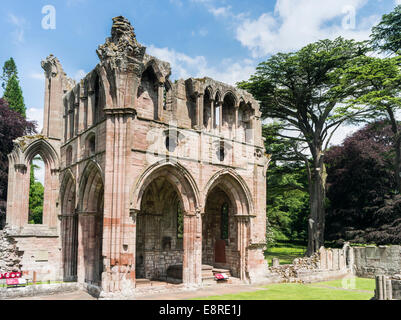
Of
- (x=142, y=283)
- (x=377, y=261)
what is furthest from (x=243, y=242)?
(x=377, y=261)

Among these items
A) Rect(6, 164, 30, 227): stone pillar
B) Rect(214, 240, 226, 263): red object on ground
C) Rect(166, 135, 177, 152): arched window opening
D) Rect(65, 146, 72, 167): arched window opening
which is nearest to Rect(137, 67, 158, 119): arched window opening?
Rect(166, 135, 177, 152): arched window opening

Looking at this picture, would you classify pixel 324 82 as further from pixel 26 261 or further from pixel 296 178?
pixel 26 261

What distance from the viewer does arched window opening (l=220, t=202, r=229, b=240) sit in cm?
2146

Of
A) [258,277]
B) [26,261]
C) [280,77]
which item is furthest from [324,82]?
[26,261]

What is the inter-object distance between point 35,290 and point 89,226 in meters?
3.36

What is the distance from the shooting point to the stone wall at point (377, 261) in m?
21.6

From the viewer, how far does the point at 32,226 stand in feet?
64.9

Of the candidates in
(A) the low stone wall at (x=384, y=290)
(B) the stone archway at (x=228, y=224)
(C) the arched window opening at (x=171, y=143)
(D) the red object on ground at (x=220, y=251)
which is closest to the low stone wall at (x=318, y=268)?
(B) the stone archway at (x=228, y=224)

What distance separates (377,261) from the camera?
22.4 meters

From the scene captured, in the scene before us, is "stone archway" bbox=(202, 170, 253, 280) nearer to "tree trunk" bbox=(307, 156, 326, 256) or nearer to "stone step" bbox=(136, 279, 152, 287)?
"stone step" bbox=(136, 279, 152, 287)

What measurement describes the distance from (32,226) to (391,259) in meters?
19.2

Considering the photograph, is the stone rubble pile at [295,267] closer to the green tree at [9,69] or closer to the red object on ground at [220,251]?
the red object on ground at [220,251]

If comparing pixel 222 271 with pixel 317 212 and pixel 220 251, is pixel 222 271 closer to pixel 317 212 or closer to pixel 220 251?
pixel 220 251

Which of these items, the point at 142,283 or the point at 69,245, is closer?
the point at 142,283
